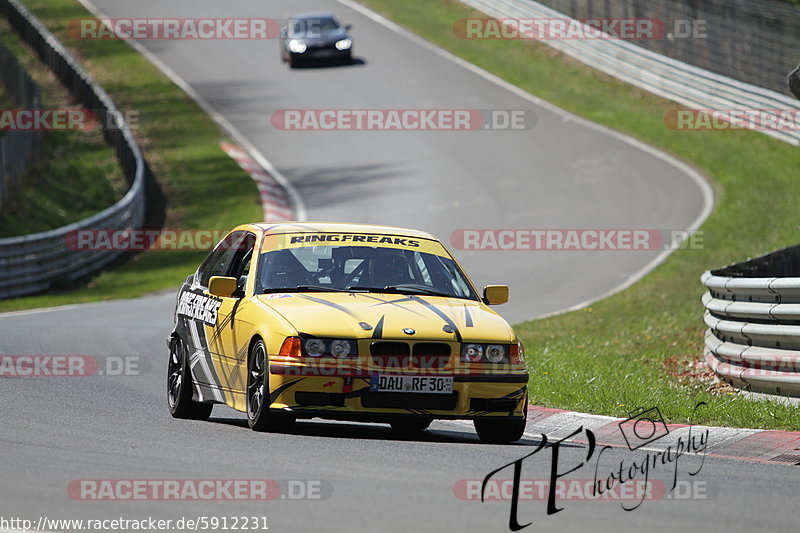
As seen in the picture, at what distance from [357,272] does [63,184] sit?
2444cm

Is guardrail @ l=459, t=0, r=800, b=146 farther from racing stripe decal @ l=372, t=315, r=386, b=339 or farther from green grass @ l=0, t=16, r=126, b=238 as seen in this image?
racing stripe decal @ l=372, t=315, r=386, b=339

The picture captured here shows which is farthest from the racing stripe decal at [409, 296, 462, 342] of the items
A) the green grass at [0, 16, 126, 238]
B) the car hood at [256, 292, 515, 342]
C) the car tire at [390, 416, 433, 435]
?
the green grass at [0, 16, 126, 238]

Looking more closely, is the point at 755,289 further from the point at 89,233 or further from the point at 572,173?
the point at 572,173

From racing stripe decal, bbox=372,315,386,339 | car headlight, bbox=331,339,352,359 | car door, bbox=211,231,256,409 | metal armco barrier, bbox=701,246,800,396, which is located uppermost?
racing stripe decal, bbox=372,315,386,339

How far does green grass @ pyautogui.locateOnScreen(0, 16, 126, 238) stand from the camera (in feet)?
98.3

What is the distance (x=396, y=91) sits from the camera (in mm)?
39312

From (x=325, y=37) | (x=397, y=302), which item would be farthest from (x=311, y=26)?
(x=397, y=302)

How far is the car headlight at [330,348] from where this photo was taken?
352 inches

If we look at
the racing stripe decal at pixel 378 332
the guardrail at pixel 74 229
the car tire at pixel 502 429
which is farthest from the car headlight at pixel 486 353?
the guardrail at pixel 74 229

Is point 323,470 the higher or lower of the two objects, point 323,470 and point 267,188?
the higher

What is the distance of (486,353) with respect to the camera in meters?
9.22

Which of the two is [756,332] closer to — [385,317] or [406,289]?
[406,289]

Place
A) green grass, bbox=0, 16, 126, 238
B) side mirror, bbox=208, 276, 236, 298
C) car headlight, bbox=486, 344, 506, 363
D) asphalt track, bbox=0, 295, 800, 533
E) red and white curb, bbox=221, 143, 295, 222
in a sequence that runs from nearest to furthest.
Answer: asphalt track, bbox=0, 295, 800, 533 < car headlight, bbox=486, 344, 506, 363 < side mirror, bbox=208, 276, 236, 298 < red and white curb, bbox=221, 143, 295, 222 < green grass, bbox=0, 16, 126, 238

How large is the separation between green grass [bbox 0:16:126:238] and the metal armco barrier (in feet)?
62.9
